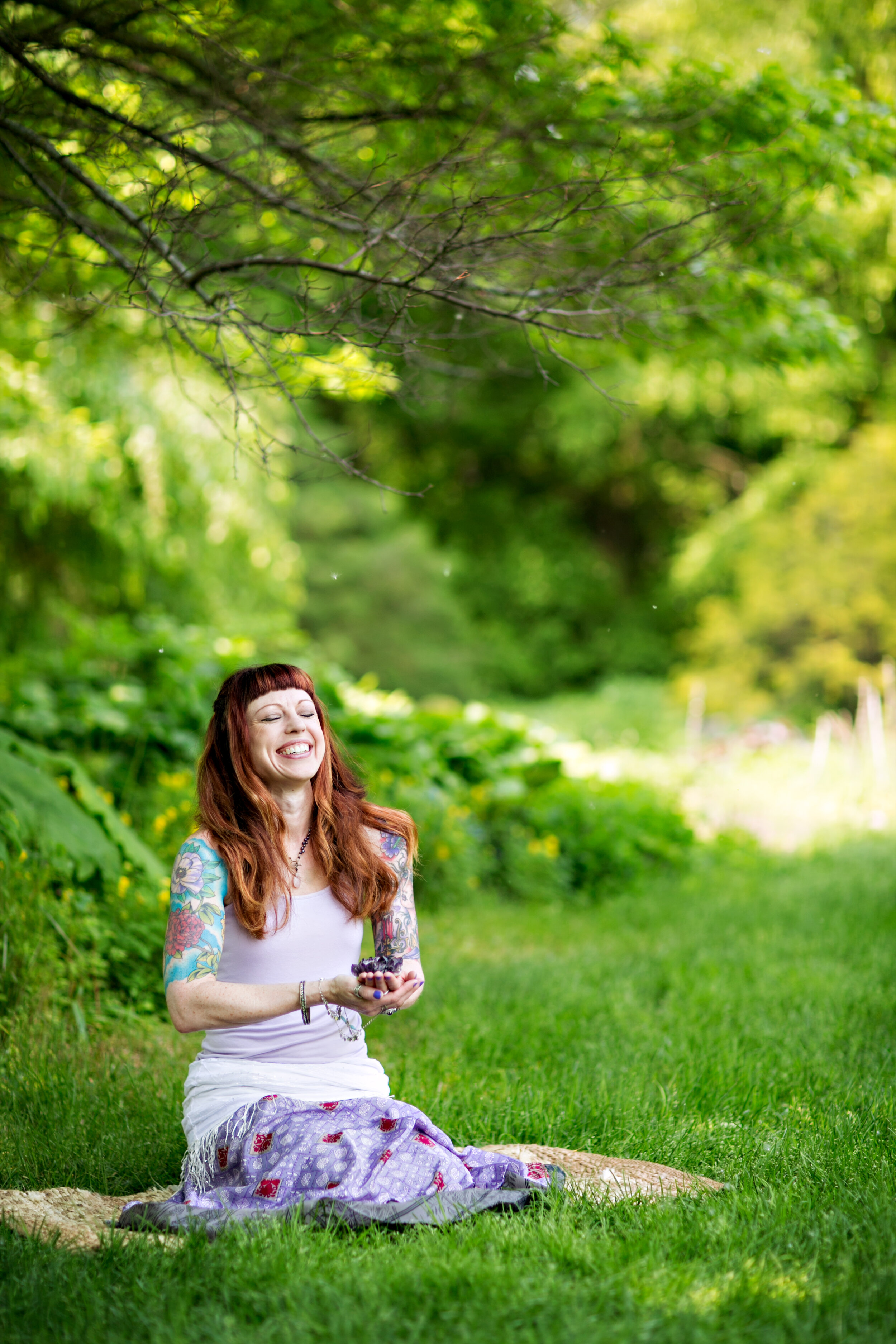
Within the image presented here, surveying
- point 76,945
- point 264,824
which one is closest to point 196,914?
point 264,824

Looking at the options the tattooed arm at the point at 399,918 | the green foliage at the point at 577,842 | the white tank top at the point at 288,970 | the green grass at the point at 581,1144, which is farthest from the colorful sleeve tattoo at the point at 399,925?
the green foliage at the point at 577,842

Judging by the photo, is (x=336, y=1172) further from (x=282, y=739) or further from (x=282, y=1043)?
(x=282, y=739)

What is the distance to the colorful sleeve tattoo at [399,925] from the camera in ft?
9.18

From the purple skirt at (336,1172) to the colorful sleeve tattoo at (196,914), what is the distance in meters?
0.36

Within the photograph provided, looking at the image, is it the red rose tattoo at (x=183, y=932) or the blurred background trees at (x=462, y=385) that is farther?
the blurred background trees at (x=462, y=385)

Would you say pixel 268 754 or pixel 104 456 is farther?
pixel 104 456

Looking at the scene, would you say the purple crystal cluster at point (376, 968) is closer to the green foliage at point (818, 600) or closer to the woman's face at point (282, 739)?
the woman's face at point (282, 739)

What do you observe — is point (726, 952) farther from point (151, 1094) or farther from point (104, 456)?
point (104, 456)

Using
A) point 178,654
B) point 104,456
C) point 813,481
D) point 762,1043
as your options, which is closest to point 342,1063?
point 762,1043

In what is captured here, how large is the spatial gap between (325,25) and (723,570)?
1401 centimetres

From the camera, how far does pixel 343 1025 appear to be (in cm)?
273

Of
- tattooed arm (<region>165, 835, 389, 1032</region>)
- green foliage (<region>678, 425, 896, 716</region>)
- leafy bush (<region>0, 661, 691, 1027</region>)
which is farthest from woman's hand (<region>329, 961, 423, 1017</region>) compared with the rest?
green foliage (<region>678, 425, 896, 716</region>)

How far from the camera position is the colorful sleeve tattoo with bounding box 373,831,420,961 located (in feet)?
9.18

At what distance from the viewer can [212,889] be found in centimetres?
262
